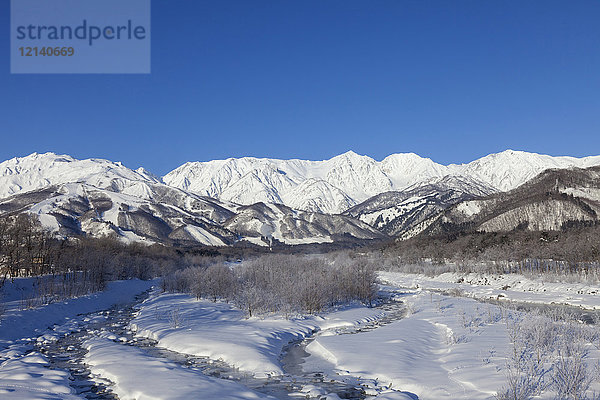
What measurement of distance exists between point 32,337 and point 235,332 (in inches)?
631

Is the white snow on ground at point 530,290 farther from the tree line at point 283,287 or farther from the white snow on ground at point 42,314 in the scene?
the white snow on ground at point 42,314

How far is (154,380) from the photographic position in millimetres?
20391

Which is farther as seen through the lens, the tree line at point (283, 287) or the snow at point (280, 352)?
the tree line at point (283, 287)

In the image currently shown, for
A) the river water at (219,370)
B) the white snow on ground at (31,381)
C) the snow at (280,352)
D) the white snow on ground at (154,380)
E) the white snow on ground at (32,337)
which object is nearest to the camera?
the white snow on ground at (31,381)

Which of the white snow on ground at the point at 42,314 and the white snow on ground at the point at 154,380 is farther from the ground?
the white snow on ground at the point at 154,380

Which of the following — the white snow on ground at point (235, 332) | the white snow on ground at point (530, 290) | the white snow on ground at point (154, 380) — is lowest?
the white snow on ground at point (530, 290)

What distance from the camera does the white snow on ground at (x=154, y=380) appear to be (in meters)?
18.1

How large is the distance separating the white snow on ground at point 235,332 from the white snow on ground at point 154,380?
3.31m

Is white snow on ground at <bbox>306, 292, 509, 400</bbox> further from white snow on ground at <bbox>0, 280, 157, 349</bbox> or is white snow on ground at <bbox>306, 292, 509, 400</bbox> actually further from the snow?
white snow on ground at <bbox>0, 280, 157, 349</bbox>

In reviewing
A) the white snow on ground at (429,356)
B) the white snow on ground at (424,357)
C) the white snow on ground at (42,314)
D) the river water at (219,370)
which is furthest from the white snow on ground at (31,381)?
the white snow on ground at (424,357)

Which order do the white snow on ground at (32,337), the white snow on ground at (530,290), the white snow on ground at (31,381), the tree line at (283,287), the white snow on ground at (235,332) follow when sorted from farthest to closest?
1. the white snow on ground at (530,290)
2. the tree line at (283,287)
3. the white snow on ground at (235,332)
4. the white snow on ground at (32,337)
5. the white snow on ground at (31,381)

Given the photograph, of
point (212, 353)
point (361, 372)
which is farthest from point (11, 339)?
point (361, 372)

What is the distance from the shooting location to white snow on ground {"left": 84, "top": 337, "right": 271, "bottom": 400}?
59.4 ft

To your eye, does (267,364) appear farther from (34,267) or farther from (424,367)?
(34,267)
